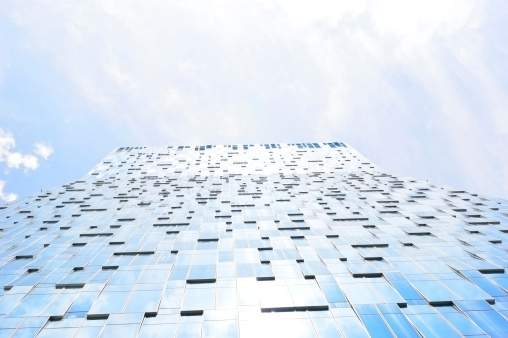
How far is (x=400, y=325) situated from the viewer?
18875 mm

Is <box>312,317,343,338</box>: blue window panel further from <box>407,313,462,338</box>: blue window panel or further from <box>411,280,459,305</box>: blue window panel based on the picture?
<box>411,280,459,305</box>: blue window panel

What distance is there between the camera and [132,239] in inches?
1287

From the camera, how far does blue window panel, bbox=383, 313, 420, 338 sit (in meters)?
18.2

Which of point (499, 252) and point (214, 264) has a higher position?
point (499, 252)

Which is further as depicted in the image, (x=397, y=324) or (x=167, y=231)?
(x=167, y=231)

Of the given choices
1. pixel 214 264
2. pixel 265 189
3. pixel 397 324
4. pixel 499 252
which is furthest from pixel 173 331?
pixel 265 189

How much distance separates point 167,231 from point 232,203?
11.9 metres

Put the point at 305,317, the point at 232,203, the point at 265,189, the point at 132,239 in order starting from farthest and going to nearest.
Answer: the point at 265,189 < the point at 232,203 < the point at 132,239 < the point at 305,317

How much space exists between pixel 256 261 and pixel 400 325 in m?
12.4

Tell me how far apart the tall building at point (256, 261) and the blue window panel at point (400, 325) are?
2.5 inches

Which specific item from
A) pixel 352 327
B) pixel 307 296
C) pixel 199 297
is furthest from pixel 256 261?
pixel 352 327

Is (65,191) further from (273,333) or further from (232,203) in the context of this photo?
(273,333)

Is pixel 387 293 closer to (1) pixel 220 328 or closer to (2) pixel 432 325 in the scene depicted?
(2) pixel 432 325

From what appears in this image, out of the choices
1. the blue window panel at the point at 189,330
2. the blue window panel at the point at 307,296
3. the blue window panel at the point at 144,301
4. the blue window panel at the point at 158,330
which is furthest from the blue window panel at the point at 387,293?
the blue window panel at the point at 144,301
